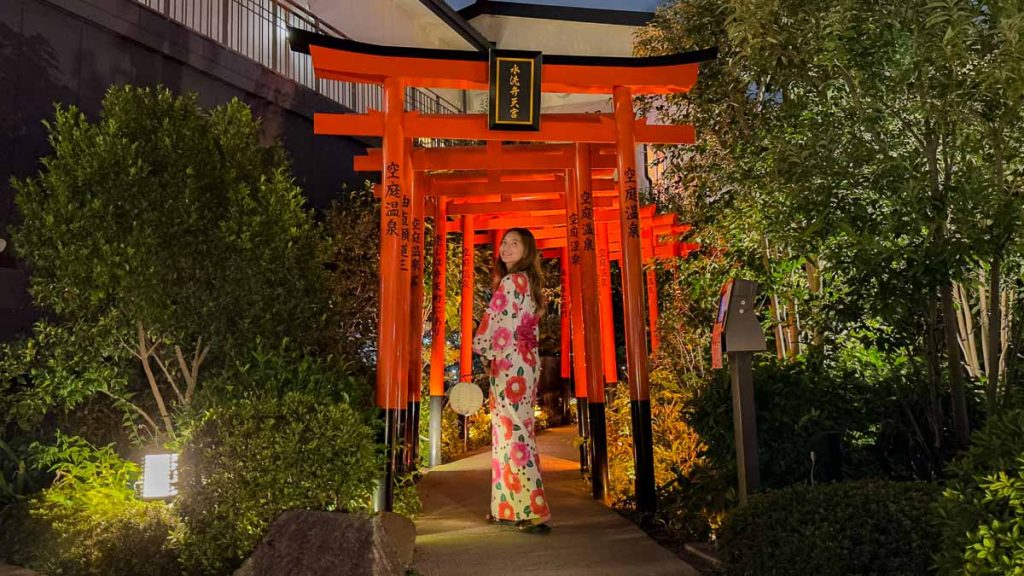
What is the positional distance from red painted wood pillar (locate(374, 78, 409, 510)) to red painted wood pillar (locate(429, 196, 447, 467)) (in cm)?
316

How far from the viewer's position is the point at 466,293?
1023 centimetres

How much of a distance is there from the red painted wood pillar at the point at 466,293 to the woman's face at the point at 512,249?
4234mm

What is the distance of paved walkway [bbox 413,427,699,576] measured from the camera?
468cm

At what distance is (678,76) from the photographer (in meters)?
6.18

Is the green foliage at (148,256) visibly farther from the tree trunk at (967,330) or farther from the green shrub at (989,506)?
the tree trunk at (967,330)

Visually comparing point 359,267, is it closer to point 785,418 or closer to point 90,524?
point 90,524

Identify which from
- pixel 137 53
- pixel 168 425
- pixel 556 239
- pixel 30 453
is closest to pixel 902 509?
pixel 168 425

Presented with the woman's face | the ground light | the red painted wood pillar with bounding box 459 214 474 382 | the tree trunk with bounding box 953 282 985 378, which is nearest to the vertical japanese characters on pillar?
the red painted wood pillar with bounding box 459 214 474 382

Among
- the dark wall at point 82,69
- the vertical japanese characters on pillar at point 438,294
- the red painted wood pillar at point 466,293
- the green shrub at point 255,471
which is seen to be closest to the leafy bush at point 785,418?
the green shrub at point 255,471

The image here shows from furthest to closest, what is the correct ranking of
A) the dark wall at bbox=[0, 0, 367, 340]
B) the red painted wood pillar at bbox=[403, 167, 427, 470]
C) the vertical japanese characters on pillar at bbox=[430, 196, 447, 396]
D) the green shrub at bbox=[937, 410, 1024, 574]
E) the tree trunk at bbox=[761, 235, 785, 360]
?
the vertical japanese characters on pillar at bbox=[430, 196, 447, 396] < the red painted wood pillar at bbox=[403, 167, 427, 470] < the dark wall at bbox=[0, 0, 367, 340] < the tree trunk at bbox=[761, 235, 785, 360] < the green shrub at bbox=[937, 410, 1024, 574]

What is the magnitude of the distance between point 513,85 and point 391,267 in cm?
169

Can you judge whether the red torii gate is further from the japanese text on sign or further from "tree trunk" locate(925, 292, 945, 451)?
"tree trunk" locate(925, 292, 945, 451)

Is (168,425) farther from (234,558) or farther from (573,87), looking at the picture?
(573,87)

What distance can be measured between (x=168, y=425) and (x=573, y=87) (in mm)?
4003
